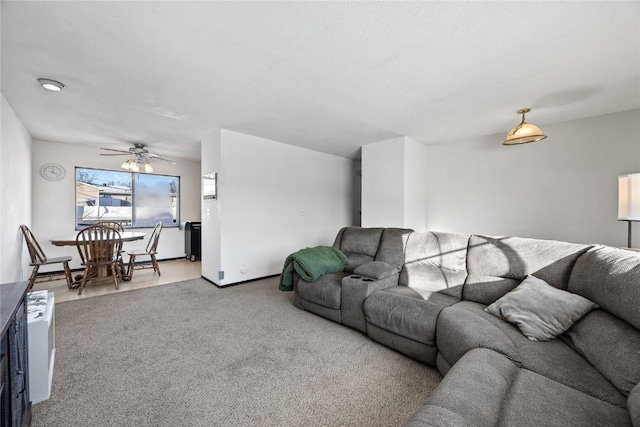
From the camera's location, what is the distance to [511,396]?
112cm

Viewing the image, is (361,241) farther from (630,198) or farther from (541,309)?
(630,198)

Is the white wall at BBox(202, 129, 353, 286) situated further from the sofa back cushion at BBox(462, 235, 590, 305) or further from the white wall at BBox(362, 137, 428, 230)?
the sofa back cushion at BBox(462, 235, 590, 305)

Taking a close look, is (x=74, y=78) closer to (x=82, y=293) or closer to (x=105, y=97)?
(x=105, y=97)

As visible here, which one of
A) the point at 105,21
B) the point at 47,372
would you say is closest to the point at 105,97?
the point at 105,21

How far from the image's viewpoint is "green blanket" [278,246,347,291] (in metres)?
2.92

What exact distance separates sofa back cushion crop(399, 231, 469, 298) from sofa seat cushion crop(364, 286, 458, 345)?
15 cm

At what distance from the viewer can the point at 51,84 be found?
96.5 inches

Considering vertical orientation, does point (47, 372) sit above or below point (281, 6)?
below

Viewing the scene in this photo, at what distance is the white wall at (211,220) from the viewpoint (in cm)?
401

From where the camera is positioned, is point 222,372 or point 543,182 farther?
point 543,182

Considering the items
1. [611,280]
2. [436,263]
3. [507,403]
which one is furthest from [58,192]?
[611,280]

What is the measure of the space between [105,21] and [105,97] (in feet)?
4.81

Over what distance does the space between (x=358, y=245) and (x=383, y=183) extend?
167cm

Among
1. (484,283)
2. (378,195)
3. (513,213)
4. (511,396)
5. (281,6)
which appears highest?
(281,6)
